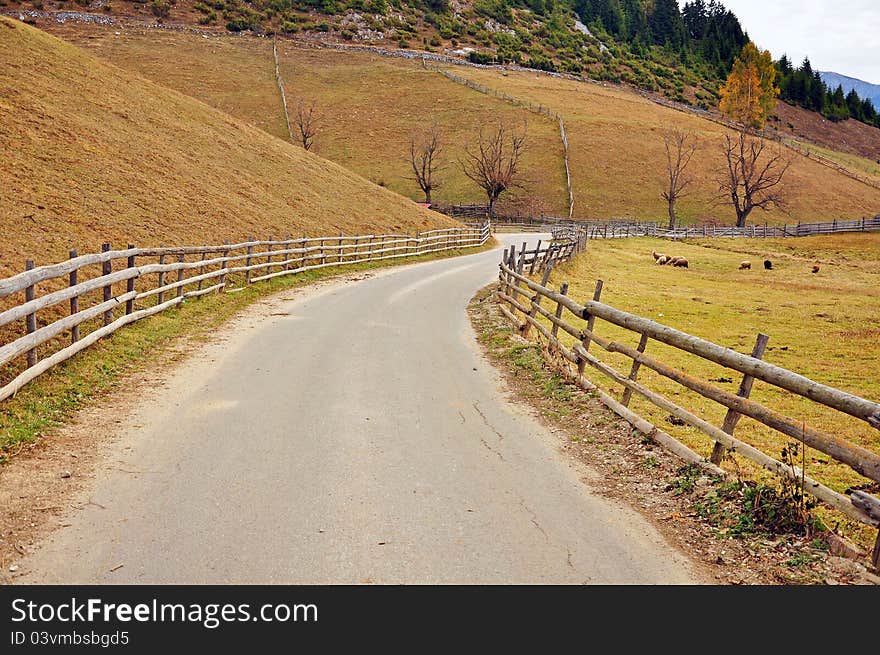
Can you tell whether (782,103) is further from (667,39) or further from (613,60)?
(667,39)

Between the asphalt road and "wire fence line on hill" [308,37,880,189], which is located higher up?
"wire fence line on hill" [308,37,880,189]

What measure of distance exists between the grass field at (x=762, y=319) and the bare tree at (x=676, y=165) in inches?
987

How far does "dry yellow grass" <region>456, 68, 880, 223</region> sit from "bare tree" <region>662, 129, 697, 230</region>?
3.42 ft

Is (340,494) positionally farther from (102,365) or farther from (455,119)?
(455,119)

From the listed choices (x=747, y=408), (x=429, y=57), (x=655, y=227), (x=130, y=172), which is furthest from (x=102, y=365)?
(x=429, y=57)

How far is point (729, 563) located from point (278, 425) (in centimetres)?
526

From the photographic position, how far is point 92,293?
1664 centimetres

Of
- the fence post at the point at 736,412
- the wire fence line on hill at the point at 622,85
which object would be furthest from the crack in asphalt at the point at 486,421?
the wire fence line on hill at the point at 622,85

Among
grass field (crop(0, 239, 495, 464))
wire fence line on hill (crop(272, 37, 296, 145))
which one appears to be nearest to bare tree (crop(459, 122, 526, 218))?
wire fence line on hill (crop(272, 37, 296, 145))

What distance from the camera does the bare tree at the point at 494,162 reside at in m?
74.8

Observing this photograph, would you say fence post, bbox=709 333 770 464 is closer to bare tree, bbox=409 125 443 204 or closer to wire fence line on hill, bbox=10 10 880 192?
bare tree, bbox=409 125 443 204

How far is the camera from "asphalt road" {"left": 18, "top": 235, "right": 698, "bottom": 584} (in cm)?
525

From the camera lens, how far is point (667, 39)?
633 feet

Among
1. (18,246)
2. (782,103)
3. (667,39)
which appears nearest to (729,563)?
(18,246)
